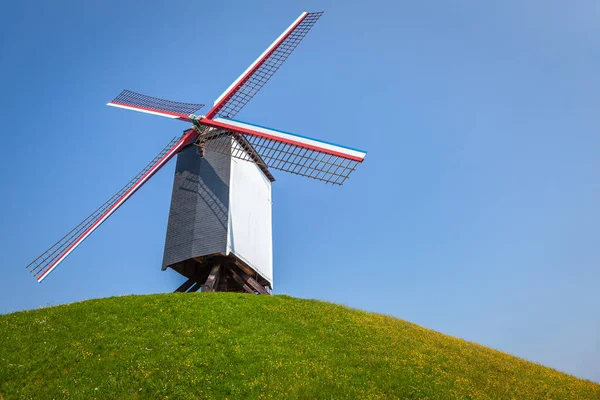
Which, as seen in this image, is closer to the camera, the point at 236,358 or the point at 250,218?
the point at 236,358

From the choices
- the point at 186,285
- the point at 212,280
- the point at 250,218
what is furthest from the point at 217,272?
the point at 250,218

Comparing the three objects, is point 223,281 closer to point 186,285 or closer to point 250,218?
point 186,285

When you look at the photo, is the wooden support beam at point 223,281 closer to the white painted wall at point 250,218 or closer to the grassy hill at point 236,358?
the white painted wall at point 250,218

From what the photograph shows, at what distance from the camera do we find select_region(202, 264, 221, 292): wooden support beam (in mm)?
25672

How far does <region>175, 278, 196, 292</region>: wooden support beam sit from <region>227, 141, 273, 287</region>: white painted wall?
3.15 m

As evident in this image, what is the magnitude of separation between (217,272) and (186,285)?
2.09 metres

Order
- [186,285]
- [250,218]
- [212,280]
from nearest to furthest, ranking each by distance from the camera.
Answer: [212,280]
[186,285]
[250,218]

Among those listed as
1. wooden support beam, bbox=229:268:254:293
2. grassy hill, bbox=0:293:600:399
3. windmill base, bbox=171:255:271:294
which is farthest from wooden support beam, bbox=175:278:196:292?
grassy hill, bbox=0:293:600:399

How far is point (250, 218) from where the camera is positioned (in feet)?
96.3

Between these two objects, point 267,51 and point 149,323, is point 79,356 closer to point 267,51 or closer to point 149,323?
point 149,323

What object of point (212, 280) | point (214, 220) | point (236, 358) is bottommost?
point (236, 358)

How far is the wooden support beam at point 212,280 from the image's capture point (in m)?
25.7

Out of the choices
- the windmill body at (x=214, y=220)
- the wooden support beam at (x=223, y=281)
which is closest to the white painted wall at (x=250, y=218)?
the windmill body at (x=214, y=220)

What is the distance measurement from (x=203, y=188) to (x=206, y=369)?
13585 millimetres
